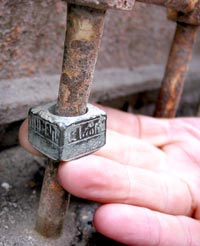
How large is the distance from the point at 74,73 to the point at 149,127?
1.40ft

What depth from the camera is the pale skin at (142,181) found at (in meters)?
0.63

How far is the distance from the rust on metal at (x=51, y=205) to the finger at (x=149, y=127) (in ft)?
0.94

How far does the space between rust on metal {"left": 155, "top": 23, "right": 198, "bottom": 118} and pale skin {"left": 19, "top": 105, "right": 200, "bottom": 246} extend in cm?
6

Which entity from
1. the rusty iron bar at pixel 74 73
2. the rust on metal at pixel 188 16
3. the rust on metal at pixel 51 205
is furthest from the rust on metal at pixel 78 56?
the rust on metal at pixel 188 16

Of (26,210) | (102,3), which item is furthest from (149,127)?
(102,3)

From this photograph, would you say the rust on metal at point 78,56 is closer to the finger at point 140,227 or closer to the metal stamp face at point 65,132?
Answer: the metal stamp face at point 65,132

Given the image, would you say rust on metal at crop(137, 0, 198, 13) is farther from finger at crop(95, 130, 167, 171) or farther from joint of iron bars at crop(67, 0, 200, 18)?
finger at crop(95, 130, 167, 171)

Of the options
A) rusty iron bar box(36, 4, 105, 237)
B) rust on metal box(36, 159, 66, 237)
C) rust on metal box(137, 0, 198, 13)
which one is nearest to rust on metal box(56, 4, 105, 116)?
rusty iron bar box(36, 4, 105, 237)

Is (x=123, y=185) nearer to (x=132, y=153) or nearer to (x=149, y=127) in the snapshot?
(x=132, y=153)

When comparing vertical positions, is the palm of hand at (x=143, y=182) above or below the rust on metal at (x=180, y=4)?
below

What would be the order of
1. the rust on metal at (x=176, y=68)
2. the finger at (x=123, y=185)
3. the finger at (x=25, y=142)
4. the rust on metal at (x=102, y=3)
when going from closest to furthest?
the rust on metal at (x=102, y=3) < the finger at (x=123, y=185) < the finger at (x=25, y=142) < the rust on metal at (x=176, y=68)

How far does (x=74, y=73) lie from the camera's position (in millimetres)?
559

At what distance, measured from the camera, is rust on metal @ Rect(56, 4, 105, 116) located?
20.5 inches

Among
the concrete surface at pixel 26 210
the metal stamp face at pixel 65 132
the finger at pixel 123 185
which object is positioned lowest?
the concrete surface at pixel 26 210
